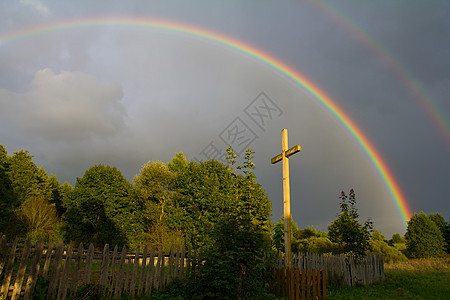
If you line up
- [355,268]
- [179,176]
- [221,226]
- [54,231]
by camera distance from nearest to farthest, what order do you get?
1. [221,226]
2. [355,268]
3. [54,231]
4. [179,176]

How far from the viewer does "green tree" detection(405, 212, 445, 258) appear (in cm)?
3319

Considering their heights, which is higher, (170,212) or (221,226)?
(170,212)

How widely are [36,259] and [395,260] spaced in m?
29.2

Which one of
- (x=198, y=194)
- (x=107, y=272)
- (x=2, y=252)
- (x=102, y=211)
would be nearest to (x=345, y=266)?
(x=107, y=272)

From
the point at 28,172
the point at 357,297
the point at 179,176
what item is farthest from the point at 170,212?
the point at 357,297

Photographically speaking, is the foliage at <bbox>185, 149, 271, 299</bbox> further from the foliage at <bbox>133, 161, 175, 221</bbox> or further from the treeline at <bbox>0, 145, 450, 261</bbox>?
the foliage at <bbox>133, 161, 175, 221</bbox>

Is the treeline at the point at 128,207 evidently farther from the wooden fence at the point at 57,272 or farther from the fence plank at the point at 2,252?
the fence plank at the point at 2,252

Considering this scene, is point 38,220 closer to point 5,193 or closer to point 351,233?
point 5,193

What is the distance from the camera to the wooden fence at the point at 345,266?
467 inches

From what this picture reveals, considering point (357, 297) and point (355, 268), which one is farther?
point (355, 268)

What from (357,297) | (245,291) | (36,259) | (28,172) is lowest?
(357,297)

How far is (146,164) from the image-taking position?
3144cm

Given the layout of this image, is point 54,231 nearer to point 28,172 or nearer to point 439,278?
point 28,172

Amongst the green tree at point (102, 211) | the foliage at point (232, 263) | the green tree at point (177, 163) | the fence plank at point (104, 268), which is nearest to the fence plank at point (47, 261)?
the fence plank at point (104, 268)
